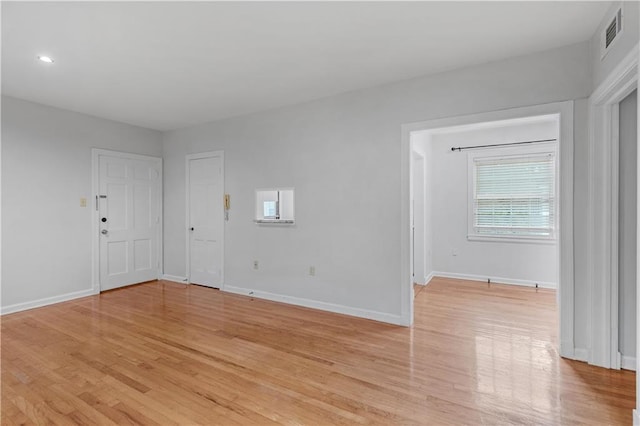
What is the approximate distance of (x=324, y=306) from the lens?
3895 millimetres

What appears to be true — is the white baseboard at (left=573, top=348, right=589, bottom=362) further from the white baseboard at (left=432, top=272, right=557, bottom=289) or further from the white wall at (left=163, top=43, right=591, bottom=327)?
the white baseboard at (left=432, top=272, right=557, bottom=289)

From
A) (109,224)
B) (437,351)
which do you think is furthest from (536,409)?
(109,224)

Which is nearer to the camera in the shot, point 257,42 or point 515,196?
point 257,42

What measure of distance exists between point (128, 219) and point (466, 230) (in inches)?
221

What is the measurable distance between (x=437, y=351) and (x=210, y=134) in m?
4.32

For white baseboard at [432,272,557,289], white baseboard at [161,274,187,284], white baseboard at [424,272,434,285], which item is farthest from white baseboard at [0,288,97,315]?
white baseboard at [432,272,557,289]

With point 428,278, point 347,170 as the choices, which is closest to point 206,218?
point 347,170

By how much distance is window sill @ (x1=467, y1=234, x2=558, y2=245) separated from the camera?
4.86m

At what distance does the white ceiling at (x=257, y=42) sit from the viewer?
2164 millimetres

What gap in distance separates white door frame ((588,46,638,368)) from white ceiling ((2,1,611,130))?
71 centimetres

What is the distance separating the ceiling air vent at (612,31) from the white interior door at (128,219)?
579 cm

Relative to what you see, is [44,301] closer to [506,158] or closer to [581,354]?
[581,354]

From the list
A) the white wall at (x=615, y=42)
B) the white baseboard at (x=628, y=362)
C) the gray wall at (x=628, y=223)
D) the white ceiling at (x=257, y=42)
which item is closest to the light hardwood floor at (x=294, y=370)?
the white baseboard at (x=628, y=362)

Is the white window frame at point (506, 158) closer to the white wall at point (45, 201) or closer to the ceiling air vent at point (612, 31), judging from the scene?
the ceiling air vent at point (612, 31)
